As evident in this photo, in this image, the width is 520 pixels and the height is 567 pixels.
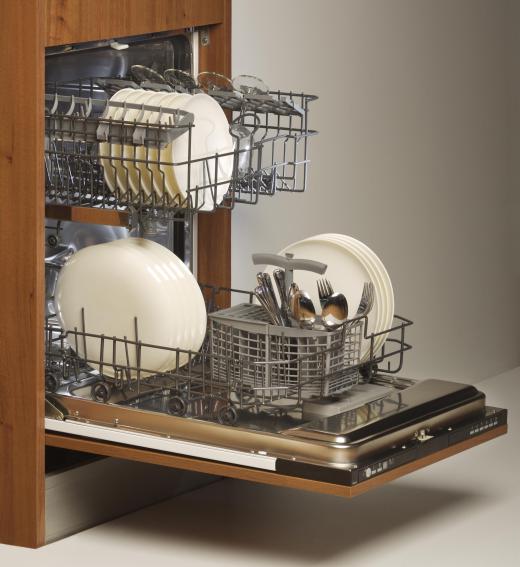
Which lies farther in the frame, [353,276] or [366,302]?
[353,276]

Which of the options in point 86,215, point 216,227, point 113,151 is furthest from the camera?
point 216,227

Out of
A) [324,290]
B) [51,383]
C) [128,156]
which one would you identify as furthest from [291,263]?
[51,383]

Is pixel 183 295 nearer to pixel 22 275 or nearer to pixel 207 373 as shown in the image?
pixel 207 373

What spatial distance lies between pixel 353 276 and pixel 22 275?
0.53 metres

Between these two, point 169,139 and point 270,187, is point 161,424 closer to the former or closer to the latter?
point 169,139

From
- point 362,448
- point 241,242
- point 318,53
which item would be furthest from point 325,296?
point 318,53

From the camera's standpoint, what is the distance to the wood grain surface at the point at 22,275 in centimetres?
179

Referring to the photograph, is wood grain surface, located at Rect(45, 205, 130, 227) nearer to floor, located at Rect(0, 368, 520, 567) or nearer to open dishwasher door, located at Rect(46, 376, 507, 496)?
open dishwasher door, located at Rect(46, 376, 507, 496)

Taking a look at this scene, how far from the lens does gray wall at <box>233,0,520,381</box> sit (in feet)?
8.17

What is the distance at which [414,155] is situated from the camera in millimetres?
2924

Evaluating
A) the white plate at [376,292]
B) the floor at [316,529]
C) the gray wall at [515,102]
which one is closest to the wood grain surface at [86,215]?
the white plate at [376,292]

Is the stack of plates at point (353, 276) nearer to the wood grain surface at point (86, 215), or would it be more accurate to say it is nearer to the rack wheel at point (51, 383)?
the wood grain surface at point (86, 215)

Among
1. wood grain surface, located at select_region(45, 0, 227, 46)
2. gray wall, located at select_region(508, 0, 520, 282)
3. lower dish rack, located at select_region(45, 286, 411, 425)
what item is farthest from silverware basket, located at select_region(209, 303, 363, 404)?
gray wall, located at select_region(508, 0, 520, 282)

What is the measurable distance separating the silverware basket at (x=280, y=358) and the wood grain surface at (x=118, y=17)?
45cm
